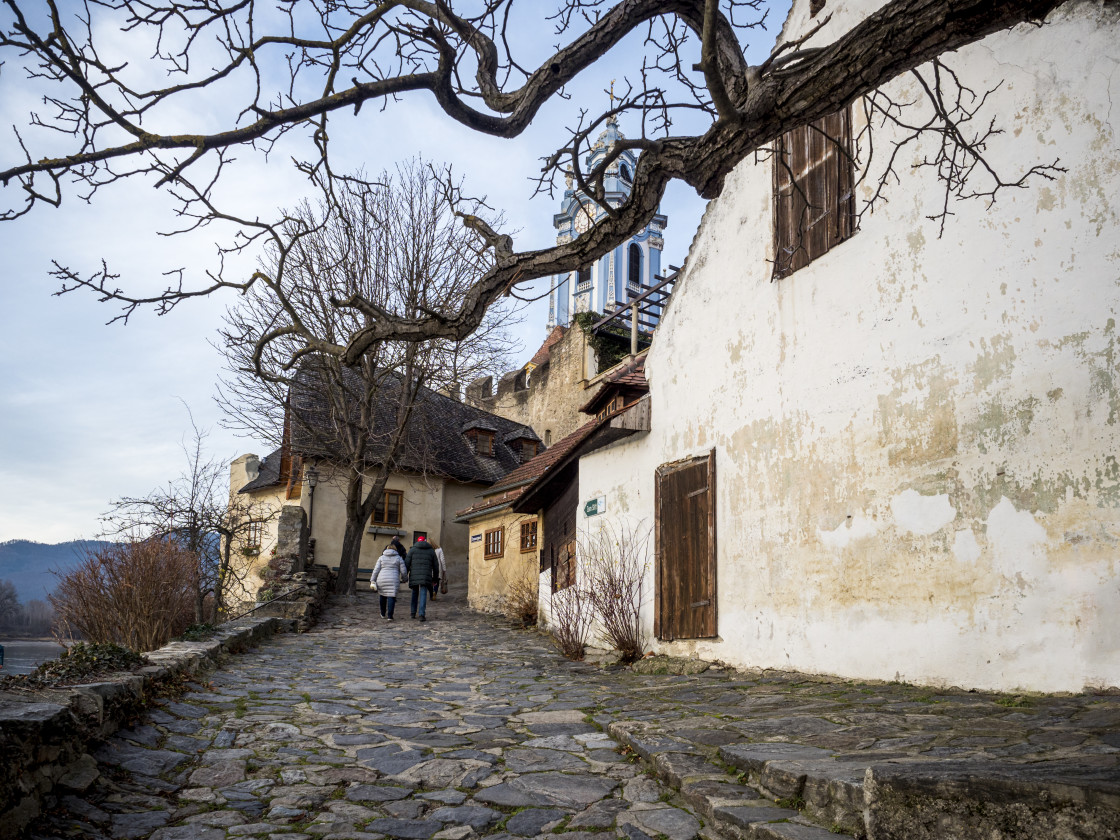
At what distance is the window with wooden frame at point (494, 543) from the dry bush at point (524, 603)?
2.37m

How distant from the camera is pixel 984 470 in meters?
6.24

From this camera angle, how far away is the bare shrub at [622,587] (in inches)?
412

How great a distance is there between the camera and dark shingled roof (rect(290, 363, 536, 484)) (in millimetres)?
21875

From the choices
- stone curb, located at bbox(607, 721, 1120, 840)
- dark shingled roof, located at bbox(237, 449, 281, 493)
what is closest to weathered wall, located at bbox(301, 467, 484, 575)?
dark shingled roof, located at bbox(237, 449, 281, 493)

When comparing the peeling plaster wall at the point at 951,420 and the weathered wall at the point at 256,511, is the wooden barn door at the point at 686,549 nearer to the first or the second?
the peeling plaster wall at the point at 951,420

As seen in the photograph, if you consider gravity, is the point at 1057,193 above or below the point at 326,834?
above

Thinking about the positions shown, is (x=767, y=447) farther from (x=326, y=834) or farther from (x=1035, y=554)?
(x=326, y=834)

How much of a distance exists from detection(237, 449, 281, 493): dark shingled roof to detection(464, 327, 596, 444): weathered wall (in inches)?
389

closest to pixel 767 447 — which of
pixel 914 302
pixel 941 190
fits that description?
pixel 914 302

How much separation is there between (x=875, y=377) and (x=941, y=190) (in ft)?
5.33

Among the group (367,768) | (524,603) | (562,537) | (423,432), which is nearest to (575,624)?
(562,537)

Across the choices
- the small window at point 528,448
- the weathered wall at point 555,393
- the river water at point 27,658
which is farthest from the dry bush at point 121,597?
the small window at point 528,448

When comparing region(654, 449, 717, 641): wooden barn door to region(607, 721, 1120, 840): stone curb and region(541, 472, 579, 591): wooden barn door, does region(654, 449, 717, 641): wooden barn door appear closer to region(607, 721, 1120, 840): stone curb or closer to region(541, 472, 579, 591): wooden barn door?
region(541, 472, 579, 591): wooden barn door

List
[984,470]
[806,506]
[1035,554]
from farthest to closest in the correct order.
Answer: [806,506] → [984,470] → [1035,554]
